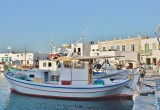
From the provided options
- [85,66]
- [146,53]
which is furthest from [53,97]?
[146,53]

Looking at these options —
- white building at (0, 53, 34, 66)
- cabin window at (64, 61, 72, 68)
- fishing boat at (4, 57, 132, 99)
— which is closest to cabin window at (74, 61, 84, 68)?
fishing boat at (4, 57, 132, 99)

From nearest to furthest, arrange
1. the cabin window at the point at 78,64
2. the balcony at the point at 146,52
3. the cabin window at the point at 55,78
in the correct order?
the cabin window at the point at 78,64 < the cabin window at the point at 55,78 < the balcony at the point at 146,52

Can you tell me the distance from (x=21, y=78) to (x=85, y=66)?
785 centimetres

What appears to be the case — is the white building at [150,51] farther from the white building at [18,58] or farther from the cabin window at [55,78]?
the cabin window at [55,78]

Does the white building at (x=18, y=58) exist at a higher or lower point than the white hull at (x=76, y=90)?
higher

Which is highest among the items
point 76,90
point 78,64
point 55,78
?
point 78,64

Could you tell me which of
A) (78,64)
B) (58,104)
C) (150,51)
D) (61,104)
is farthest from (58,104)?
(150,51)

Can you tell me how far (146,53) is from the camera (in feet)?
214

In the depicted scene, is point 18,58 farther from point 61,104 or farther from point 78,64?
point 61,104

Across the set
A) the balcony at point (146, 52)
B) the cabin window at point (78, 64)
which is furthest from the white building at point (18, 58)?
the cabin window at point (78, 64)

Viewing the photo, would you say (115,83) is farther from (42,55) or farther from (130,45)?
(42,55)

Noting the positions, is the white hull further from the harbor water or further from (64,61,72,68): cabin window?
(64,61,72,68): cabin window

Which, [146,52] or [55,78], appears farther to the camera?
[146,52]

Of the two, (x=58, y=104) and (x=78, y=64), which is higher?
(x=78, y=64)
